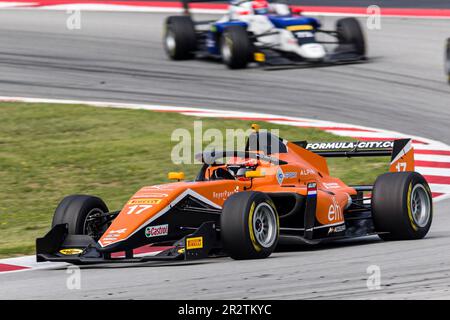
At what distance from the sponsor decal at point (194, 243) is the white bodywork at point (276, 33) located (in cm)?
1120

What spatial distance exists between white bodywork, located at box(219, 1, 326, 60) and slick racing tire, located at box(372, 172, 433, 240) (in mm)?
10074

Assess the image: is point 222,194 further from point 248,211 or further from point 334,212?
point 334,212

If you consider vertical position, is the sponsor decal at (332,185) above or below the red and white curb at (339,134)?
above

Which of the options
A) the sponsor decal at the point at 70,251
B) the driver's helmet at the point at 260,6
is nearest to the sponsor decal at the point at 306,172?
the sponsor decal at the point at 70,251

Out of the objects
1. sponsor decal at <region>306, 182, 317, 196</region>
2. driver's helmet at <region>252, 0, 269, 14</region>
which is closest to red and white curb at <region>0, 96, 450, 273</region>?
sponsor decal at <region>306, 182, 317, 196</region>

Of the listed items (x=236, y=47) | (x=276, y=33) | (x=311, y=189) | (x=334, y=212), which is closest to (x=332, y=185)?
(x=334, y=212)

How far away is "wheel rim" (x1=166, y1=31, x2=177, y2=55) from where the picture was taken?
21.7m

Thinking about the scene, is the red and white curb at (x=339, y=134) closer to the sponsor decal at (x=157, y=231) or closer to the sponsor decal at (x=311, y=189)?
the sponsor decal at (x=157, y=231)

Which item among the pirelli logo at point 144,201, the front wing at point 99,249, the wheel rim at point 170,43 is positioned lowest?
the front wing at point 99,249

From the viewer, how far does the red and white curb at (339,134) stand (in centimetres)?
1020

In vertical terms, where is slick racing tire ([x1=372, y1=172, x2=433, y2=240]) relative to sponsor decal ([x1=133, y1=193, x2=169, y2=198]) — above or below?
below

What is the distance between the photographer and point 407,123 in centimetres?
1672

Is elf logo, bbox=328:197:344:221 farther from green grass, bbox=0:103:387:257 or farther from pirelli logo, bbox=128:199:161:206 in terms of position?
green grass, bbox=0:103:387:257
